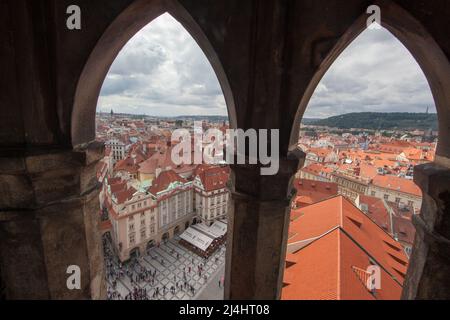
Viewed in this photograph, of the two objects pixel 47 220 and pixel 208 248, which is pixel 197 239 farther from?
pixel 47 220

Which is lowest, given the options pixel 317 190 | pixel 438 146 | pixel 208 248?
pixel 208 248

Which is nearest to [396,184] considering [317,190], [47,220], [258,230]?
[317,190]

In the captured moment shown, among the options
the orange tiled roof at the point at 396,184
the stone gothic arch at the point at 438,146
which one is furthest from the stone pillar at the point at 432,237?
the orange tiled roof at the point at 396,184

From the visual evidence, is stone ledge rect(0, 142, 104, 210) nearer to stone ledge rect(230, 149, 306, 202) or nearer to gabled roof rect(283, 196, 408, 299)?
stone ledge rect(230, 149, 306, 202)

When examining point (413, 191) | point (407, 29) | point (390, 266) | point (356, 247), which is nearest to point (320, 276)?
point (356, 247)

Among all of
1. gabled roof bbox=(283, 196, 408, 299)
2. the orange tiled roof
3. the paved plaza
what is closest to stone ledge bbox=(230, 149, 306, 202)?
gabled roof bbox=(283, 196, 408, 299)
